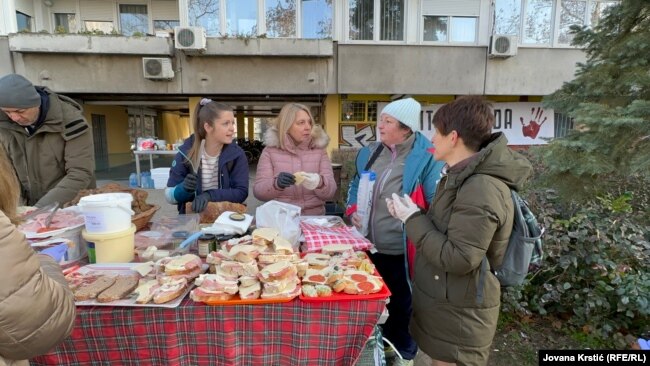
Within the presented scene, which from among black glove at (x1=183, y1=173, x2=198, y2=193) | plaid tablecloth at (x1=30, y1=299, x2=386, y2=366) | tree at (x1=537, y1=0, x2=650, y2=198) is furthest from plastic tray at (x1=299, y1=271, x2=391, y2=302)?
tree at (x1=537, y1=0, x2=650, y2=198)

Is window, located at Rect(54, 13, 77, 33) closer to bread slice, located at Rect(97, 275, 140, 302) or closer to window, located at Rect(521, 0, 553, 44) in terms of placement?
bread slice, located at Rect(97, 275, 140, 302)

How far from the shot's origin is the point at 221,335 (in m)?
1.39

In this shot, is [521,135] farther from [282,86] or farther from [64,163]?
[64,163]

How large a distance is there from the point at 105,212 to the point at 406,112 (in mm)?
1697

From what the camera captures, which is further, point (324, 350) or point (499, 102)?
point (499, 102)

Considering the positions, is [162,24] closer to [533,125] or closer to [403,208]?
[533,125]

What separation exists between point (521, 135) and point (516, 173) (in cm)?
1030

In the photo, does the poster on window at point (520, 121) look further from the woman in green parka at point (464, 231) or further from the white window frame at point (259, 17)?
the woman in green parka at point (464, 231)

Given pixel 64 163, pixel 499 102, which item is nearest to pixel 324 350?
pixel 64 163

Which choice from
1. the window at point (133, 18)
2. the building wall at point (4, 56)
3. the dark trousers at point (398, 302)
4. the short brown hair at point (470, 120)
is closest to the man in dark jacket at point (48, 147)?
the dark trousers at point (398, 302)

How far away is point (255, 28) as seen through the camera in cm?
929

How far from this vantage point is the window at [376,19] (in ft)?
30.5

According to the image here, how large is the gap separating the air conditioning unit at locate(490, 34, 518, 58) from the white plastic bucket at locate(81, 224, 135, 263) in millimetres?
9572

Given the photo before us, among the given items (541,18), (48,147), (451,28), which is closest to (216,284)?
(48,147)
